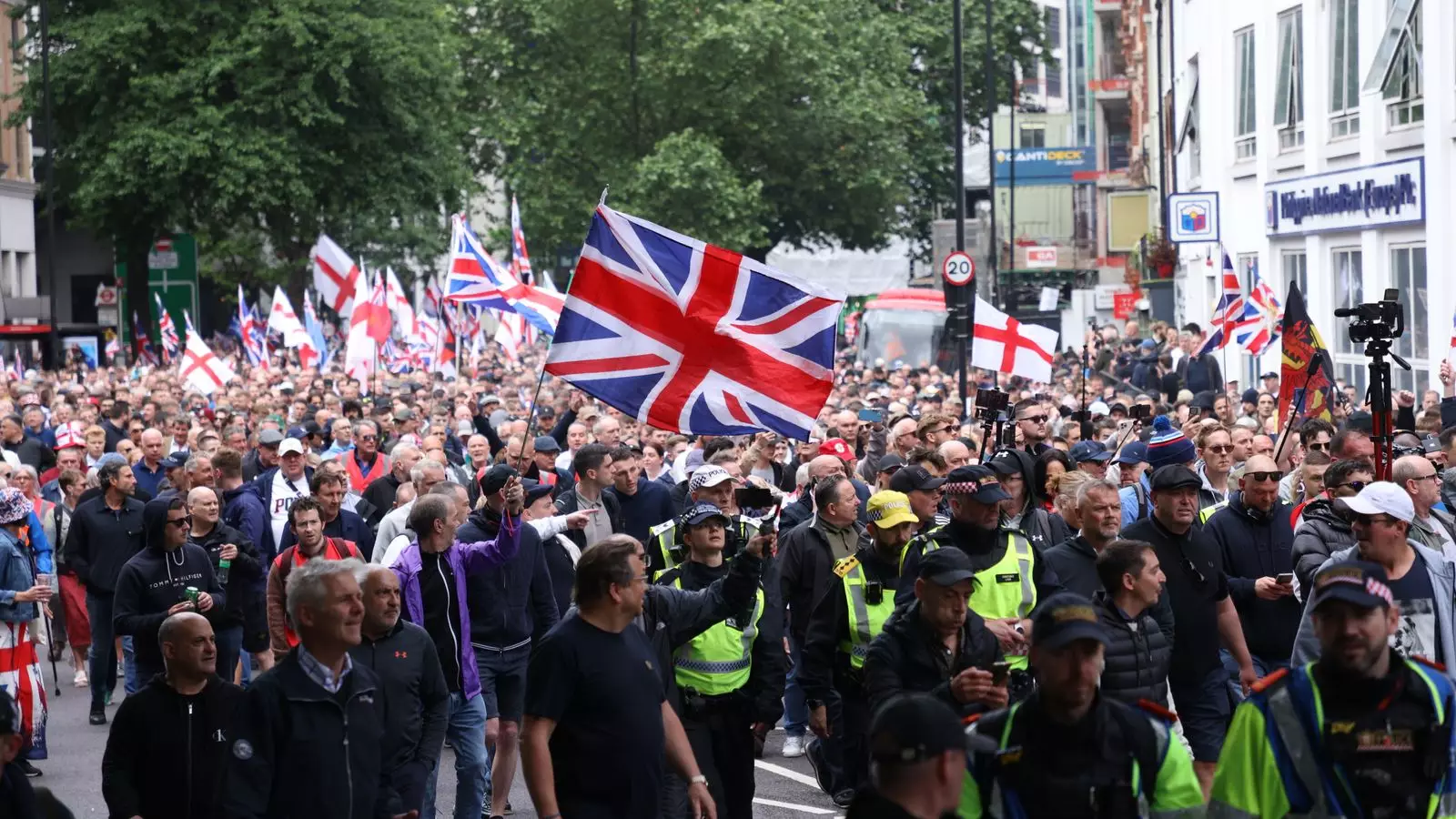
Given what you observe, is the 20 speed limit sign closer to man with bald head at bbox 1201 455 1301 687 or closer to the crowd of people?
the crowd of people

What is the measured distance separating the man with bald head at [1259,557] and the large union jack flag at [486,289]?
1592 cm

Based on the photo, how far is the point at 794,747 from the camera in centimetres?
1187

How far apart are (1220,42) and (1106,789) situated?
31721 mm

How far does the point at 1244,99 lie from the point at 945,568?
94.2 feet

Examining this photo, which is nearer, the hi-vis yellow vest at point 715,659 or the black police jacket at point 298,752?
the black police jacket at point 298,752

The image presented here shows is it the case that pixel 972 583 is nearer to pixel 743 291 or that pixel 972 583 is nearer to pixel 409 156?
pixel 743 291

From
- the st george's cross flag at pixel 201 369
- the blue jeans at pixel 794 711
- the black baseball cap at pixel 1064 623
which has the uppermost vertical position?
the st george's cross flag at pixel 201 369

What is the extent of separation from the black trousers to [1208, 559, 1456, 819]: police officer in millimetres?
3361

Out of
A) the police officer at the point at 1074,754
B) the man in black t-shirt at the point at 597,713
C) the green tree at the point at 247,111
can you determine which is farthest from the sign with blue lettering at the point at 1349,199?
the green tree at the point at 247,111

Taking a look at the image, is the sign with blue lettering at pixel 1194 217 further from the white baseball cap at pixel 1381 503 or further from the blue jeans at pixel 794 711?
the white baseball cap at pixel 1381 503

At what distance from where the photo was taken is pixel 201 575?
36.4 ft

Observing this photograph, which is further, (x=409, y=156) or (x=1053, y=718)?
(x=409, y=156)

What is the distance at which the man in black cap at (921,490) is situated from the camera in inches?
385

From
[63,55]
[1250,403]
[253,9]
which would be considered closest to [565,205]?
[253,9]
